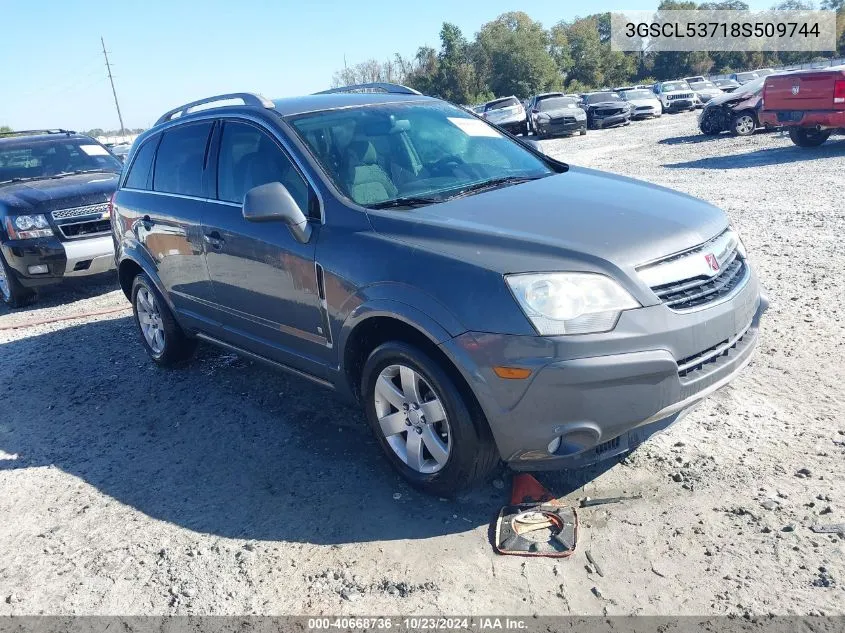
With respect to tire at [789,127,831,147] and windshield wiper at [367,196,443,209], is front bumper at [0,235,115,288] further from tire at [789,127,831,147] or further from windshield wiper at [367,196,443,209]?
tire at [789,127,831,147]

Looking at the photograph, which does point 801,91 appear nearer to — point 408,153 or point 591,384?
point 408,153

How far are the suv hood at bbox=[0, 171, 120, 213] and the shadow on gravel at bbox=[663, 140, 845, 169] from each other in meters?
10.8

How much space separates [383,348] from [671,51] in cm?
8184

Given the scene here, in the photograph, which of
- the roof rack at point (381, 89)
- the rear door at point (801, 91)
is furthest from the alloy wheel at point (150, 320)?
the rear door at point (801, 91)

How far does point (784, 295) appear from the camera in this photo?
5652 millimetres

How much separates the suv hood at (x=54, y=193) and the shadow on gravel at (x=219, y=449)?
2611 mm

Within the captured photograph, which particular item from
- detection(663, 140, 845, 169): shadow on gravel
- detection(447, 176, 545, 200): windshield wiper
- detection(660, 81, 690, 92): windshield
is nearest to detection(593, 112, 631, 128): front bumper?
detection(660, 81, 690, 92): windshield

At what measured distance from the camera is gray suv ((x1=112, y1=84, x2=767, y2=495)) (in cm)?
282

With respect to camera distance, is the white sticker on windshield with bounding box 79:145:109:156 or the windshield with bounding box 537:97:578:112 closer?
the white sticker on windshield with bounding box 79:145:109:156

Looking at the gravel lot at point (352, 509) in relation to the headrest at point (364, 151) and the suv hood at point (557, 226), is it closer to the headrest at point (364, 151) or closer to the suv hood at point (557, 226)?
the suv hood at point (557, 226)

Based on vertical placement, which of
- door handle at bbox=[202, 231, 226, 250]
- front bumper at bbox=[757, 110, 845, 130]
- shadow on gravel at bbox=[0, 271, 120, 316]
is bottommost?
shadow on gravel at bbox=[0, 271, 120, 316]

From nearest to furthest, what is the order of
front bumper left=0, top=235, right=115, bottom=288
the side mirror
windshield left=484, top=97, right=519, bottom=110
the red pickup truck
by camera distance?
the side mirror < front bumper left=0, top=235, right=115, bottom=288 < the red pickup truck < windshield left=484, top=97, right=519, bottom=110

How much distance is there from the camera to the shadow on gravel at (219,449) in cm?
335

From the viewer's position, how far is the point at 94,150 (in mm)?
9633
